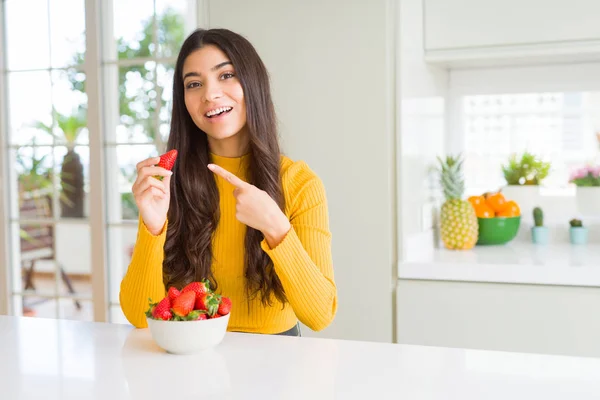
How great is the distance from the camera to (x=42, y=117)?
328cm

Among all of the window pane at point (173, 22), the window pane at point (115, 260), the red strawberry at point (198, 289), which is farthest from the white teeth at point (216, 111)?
the window pane at point (115, 260)

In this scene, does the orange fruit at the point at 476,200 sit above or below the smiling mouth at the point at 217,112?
below

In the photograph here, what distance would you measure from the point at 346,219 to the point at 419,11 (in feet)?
2.71

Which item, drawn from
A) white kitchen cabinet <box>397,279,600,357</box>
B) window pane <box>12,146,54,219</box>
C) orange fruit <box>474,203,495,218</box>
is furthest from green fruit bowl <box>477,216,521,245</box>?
window pane <box>12,146,54,219</box>

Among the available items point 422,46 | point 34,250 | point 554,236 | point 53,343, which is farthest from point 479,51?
point 34,250

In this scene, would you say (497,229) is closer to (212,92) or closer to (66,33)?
(212,92)

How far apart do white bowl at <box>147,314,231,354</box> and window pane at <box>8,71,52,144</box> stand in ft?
7.32

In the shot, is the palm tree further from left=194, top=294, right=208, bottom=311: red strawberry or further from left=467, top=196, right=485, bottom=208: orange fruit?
left=194, top=294, right=208, bottom=311: red strawberry

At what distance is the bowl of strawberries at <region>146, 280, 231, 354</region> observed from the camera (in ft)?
3.83

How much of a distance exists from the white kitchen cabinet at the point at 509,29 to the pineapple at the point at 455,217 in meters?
0.45

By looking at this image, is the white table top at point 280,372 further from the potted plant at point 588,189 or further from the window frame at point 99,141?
the potted plant at point 588,189

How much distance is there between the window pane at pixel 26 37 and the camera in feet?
10.3

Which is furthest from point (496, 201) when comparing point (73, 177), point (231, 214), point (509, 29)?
point (73, 177)

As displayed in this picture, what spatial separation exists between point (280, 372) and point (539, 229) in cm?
194
